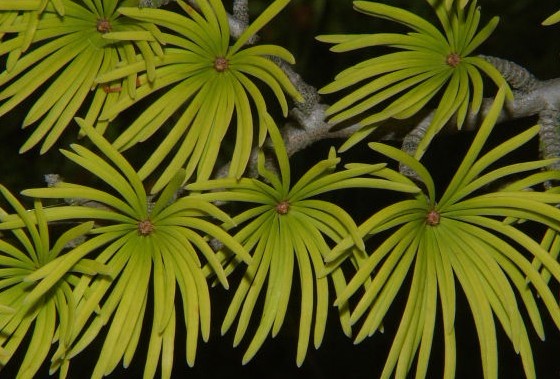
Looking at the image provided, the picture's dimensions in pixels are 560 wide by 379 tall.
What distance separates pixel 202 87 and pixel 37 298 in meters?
0.18

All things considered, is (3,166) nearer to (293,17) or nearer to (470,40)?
(293,17)

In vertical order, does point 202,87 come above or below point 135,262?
above

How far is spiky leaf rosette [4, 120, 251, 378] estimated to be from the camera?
515 millimetres

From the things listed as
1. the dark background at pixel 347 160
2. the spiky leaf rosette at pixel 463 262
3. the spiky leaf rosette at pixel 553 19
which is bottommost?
the spiky leaf rosette at pixel 463 262

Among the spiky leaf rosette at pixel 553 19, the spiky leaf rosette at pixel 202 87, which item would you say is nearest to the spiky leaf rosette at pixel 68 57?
the spiky leaf rosette at pixel 202 87

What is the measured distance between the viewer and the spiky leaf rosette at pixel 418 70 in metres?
0.52

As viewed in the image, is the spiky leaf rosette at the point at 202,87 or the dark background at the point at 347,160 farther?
the dark background at the point at 347,160

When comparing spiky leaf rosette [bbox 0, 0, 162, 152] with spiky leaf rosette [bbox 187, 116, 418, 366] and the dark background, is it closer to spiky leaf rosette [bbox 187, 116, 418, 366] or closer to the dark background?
spiky leaf rosette [bbox 187, 116, 418, 366]

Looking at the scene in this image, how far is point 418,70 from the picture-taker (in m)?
0.55

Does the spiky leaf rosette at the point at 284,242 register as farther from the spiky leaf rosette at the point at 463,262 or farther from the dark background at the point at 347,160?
the dark background at the point at 347,160

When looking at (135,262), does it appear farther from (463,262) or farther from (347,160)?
(347,160)

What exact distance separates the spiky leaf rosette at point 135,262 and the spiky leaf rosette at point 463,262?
0.10 m

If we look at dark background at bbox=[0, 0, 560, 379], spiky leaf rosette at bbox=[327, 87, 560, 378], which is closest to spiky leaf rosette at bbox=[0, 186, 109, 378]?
spiky leaf rosette at bbox=[327, 87, 560, 378]

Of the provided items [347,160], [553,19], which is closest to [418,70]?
[553,19]
